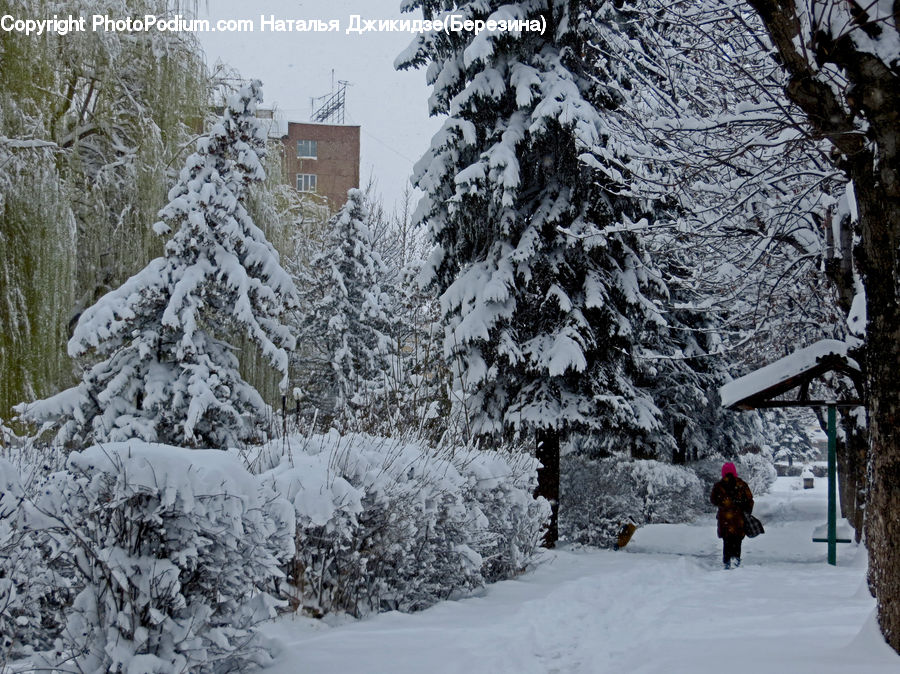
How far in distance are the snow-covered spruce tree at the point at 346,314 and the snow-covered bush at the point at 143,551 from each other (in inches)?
1020

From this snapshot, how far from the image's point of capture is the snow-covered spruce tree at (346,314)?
30406mm

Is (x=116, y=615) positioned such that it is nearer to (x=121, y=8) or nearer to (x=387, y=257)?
(x=121, y=8)

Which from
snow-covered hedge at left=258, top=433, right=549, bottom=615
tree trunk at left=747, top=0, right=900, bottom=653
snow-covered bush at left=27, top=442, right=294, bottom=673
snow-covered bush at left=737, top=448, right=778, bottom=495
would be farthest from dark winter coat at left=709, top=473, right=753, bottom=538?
snow-covered bush at left=737, top=448, right=778, bottom=495

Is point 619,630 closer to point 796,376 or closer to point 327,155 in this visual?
point 796,376

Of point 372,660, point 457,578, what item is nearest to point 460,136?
point 457,578

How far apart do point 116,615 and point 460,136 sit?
11.4 m

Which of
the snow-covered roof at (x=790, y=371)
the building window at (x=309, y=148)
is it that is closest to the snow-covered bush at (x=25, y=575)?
the snow-covered roof at (x=790, y=371)

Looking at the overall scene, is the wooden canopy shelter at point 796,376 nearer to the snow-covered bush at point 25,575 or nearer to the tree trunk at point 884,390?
the tree trunk at point 884,390

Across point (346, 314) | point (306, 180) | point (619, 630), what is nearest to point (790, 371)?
point (619, 630)

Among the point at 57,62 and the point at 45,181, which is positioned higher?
the point at 57,62

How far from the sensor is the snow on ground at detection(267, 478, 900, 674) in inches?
204

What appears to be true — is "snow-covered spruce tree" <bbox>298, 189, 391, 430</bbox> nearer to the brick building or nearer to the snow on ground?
the snow on ground

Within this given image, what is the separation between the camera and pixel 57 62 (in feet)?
44.4

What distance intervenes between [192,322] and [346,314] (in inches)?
700
